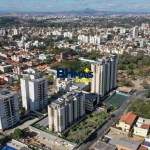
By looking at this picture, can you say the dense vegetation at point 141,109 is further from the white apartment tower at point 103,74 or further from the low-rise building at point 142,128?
the white apartment tower at point 103,74

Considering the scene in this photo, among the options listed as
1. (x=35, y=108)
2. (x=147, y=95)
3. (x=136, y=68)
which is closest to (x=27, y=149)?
(x=35, y=108)

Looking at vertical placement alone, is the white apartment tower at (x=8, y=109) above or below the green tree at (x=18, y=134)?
above

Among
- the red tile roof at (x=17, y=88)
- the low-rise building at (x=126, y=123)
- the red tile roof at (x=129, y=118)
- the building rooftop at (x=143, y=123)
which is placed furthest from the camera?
the red tile roof at (x=17, y=88)

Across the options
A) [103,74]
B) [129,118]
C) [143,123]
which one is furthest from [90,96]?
[143,123]

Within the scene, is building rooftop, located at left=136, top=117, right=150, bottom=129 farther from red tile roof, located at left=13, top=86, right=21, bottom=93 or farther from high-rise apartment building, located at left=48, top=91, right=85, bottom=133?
red tile roof, located at left=13, top=86, right=21, bottom=93

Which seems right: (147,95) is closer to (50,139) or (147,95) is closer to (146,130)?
(146,130)

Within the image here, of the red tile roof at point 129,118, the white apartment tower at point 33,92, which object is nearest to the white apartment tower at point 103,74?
the red tile roof at point 129,118

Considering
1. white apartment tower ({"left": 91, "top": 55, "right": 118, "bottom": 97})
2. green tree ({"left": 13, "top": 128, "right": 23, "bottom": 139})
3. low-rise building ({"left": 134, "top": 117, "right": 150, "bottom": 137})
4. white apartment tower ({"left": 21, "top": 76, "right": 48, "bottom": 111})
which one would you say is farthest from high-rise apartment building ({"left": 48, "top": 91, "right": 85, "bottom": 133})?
low-rise building ({"left": 134, "top": 117, "right": 150, "bottom": 137})
